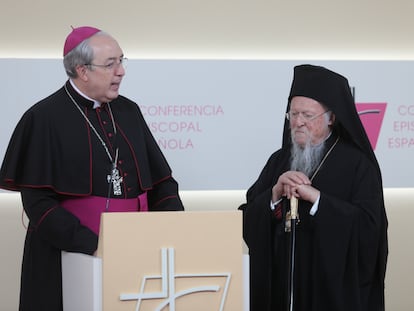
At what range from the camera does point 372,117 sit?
5.70 meters

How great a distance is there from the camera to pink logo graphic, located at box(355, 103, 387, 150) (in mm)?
5688

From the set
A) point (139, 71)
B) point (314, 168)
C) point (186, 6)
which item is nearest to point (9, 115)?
point (139, 71)

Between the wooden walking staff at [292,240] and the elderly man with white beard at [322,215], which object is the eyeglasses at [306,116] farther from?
the wooden walking staff at [292,240]

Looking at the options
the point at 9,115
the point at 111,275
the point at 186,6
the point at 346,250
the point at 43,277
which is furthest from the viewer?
the point at 186,6

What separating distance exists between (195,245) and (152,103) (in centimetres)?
250

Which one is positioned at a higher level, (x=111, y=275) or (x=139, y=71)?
(x=139, y=71)

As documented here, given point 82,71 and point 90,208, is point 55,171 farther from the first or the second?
point 82,71

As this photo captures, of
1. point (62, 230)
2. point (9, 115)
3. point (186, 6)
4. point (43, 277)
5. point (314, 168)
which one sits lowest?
point (43, 277)

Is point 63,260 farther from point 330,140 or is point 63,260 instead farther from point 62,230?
point 330,140

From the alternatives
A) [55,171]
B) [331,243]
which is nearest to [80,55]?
[55,171]

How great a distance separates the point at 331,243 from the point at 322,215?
16cm

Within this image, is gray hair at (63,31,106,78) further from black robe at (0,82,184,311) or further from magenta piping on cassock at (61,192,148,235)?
magenta piping on cassock at (61,192,148,235)

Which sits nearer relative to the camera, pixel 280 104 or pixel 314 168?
pixel 314 168

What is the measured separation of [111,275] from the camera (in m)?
2.97
